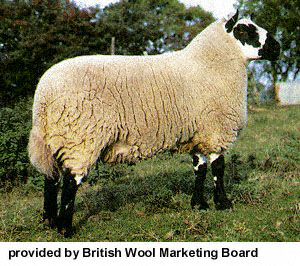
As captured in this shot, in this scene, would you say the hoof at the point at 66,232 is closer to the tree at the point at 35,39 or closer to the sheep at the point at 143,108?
the sheep at the point at 143,108

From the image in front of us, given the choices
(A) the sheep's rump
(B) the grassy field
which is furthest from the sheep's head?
(B) the grassy field

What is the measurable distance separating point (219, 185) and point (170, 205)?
74 centimetres

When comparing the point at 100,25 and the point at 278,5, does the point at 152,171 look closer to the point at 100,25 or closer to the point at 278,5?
the point at 100,25

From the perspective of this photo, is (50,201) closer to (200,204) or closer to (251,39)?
(200,204)

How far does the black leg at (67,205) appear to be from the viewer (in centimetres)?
427

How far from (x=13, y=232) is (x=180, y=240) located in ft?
6.53

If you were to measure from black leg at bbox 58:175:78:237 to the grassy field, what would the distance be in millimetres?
110

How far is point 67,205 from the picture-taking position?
4348 mm

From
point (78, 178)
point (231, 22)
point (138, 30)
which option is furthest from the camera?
point (138, 30)

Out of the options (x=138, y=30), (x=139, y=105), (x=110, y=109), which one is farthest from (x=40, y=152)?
(x=138, y=30)

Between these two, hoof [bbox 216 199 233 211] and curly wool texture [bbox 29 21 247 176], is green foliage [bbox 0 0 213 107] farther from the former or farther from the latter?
hoof [bbox 216 199 233 211]

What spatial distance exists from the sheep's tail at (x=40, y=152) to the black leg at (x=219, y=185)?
88.2 inches
